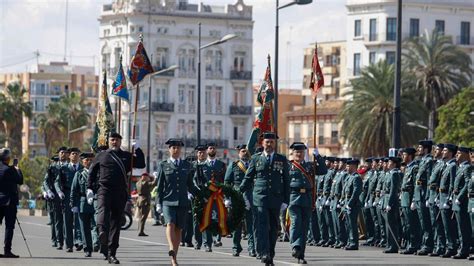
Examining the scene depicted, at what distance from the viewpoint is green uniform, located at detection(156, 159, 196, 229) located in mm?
24844

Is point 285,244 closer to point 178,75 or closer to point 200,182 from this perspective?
point 200,182

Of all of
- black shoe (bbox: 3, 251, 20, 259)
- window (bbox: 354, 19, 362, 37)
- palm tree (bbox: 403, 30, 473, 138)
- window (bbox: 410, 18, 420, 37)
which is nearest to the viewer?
black shoe (bbox: 3, 251, 20, 259)

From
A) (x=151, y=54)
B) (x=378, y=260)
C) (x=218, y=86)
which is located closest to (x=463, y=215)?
(x=378, y=260)

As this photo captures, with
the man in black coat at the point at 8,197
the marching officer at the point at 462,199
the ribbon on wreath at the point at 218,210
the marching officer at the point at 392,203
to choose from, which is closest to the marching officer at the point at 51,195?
the man in black coat at the point at 8,197

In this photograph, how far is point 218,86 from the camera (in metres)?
119

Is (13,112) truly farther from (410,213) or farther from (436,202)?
(436,202)

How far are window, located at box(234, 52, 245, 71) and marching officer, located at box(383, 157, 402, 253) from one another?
289 ft

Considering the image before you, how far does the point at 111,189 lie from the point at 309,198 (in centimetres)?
335

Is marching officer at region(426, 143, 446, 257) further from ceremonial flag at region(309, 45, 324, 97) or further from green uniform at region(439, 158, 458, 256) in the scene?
ceremonial flag at region(309, 45, 324, 97)

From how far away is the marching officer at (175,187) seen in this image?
24.8 meters

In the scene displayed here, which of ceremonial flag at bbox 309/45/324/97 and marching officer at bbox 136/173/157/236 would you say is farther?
marching officer at bbox 136/173/157/236

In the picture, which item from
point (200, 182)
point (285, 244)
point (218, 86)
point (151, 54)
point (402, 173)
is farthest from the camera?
point (218, 86)

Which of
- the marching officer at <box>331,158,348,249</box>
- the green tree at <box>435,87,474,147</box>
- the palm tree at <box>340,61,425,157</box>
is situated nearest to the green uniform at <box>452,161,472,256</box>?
the marching officer at <box>331,158,348,249</box>

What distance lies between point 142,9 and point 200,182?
87.7 m
